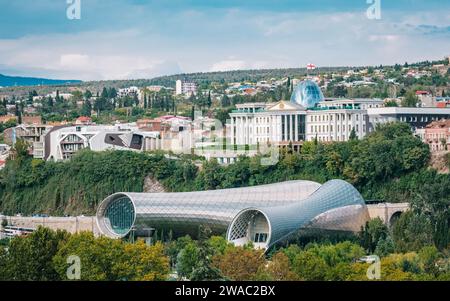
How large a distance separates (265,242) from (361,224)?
12.5 ft

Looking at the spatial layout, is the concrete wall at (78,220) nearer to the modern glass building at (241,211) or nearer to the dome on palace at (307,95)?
the modern glass building at (241,211)

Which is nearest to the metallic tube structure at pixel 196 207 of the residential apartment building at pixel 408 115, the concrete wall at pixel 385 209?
the concrete wall at pixel 385 209

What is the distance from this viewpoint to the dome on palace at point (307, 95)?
2217 inches

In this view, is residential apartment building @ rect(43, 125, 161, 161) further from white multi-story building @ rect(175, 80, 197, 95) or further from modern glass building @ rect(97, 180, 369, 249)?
white multi-story building @ rect(175, 80, 197, 95)

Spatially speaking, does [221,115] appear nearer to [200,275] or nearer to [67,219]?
[67,219]

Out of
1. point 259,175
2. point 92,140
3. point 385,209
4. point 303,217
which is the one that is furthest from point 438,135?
point 92,140

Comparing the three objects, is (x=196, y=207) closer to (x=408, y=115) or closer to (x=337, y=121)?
(x=337, y=121)

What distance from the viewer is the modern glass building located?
39719mm

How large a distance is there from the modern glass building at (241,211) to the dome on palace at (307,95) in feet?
42.5

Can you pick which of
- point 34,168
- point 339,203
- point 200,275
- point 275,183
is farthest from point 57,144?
point 200,275

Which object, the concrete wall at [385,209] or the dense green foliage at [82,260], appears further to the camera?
the concrete wall at [385,209]

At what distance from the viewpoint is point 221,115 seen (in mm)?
59875

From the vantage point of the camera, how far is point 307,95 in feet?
186
